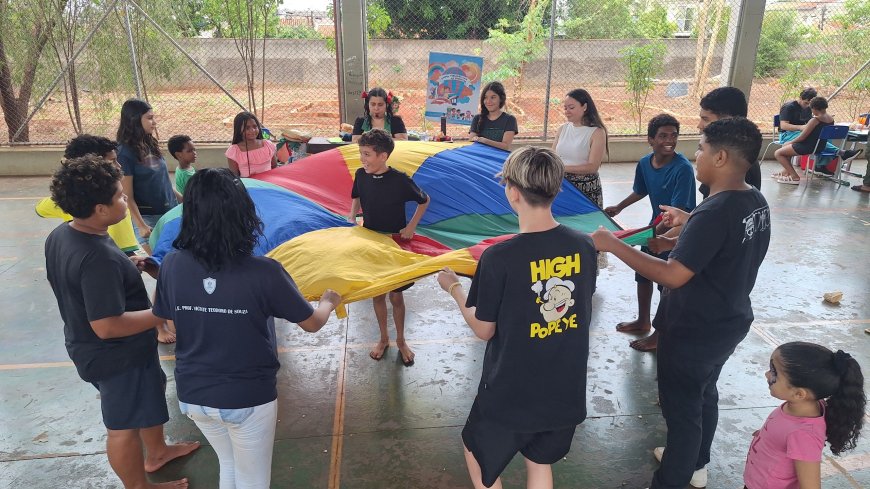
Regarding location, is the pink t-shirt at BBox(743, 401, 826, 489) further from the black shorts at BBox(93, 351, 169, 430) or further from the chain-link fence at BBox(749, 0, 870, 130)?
the chain-link fence at BBox(749, 0, 870, 130)

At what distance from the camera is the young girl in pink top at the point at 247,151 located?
388 centimetres

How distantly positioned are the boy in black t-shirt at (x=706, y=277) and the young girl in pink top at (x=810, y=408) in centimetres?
20

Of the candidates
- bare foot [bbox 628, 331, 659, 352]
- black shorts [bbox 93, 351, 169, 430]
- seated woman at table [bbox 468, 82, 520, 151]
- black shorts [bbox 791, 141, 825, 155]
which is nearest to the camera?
black shorts [bbox 93, 351, 169, 430]

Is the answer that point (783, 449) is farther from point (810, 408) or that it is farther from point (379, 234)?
point (379, 234)

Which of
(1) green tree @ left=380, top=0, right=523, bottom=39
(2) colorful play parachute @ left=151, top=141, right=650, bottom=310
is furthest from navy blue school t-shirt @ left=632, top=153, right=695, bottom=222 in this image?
(1) green tree @ left=380, top=0, right=523, bottom=39

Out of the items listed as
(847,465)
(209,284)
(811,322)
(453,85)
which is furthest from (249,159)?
(811,322)

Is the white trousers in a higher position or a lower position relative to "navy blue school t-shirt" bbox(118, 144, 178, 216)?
lower

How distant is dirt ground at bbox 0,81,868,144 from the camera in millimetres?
8859

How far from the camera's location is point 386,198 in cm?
301

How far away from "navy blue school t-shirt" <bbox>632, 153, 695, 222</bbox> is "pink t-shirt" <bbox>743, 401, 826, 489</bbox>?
138 cm

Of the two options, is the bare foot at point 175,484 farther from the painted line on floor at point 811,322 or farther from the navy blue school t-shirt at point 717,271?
the painted line on floor at point 811,322

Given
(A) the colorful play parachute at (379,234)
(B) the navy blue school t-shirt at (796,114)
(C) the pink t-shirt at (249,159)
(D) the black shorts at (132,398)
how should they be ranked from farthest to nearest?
(B) the navy blue school t-shirt at (796,114) → (C) the pink t-shirt at (249,159) → (A) the colorful play parachute at (379,234) → (D) the black shorts at (132,398)

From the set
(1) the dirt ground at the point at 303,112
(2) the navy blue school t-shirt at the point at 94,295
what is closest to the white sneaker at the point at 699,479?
(2) the navy blue school t-shirt at the point at 94,295

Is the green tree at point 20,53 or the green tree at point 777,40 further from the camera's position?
the green tree at point 777,40
